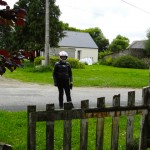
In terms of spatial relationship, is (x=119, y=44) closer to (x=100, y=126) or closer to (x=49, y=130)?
(x=100, y=126)

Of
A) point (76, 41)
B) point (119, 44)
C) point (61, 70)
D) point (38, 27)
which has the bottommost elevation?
→ point (61, 70)

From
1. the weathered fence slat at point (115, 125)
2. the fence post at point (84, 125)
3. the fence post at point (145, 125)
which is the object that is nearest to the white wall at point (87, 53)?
the fence post at point (145, 125)

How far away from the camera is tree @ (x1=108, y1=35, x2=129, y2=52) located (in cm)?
10575

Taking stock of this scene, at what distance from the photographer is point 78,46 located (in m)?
69.1

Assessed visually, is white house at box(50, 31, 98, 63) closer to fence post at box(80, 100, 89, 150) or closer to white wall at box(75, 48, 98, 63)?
white wall at box(75, 48, 98, 63)

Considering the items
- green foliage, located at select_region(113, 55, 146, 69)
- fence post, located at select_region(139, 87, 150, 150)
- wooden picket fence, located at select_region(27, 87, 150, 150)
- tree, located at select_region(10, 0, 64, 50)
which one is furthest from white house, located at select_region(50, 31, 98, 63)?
wooden picket fence, located at select_region(27, 87, 150, 150)

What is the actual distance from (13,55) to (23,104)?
362 inches

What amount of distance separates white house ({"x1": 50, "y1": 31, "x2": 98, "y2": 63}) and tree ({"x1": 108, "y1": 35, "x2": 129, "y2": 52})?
31.3 metres

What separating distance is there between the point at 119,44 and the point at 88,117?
348ft

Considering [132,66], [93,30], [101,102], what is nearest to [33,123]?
[101,102]

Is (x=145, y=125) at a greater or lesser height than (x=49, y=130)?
lesser

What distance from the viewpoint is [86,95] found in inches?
636

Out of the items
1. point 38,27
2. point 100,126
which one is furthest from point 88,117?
point 38,27

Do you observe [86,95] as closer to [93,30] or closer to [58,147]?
[58,147]
